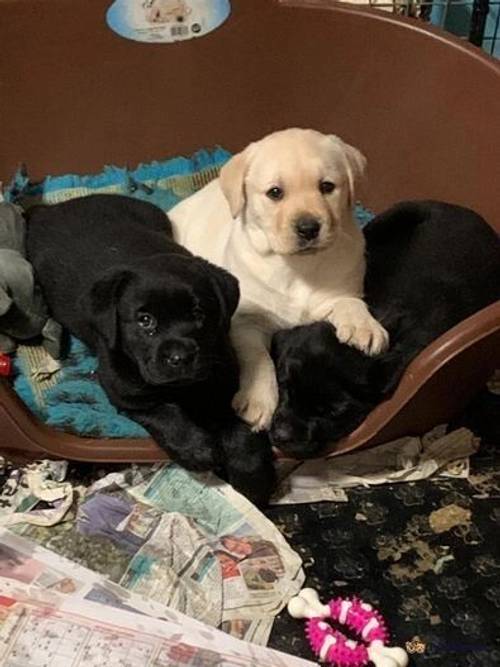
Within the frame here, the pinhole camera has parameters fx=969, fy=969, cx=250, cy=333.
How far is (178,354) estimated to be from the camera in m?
1.63

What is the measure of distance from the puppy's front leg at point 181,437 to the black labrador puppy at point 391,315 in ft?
0.43

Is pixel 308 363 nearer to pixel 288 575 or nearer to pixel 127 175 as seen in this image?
pixel 288 575

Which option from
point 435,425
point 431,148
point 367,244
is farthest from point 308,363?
point 431,148

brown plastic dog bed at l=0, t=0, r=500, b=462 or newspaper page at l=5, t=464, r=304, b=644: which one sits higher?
brown plastic dog bed at l=0, t=0, r=500, b=462

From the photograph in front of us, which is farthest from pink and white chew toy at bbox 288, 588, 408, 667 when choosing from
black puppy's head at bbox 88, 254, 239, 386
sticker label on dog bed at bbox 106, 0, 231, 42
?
sticker label on dog bed at bbox 106, 0, 231, 42

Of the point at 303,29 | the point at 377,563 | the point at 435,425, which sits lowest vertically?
the point at 377,563

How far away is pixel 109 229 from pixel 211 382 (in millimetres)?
456

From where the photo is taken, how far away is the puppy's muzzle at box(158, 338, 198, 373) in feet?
5.37

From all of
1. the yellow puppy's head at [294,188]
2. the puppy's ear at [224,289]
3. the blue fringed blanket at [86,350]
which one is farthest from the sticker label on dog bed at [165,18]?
the puppy's ear at [224,289]

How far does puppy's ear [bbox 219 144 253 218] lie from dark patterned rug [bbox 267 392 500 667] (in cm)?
61

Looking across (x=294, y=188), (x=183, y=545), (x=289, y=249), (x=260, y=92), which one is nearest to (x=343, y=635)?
(x=183, y=545)

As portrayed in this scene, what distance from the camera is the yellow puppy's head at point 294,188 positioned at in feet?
5.69

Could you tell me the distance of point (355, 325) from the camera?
5.96 ft

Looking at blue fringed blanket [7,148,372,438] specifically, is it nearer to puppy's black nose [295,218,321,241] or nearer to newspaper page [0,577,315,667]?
newspaper page [0,577,315,667]
